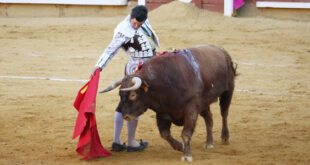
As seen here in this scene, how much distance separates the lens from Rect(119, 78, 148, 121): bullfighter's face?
4125 millimetres

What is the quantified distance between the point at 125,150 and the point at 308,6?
7.51m

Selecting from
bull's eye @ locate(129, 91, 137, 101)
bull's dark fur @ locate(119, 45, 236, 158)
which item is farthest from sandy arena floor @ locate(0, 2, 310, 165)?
bull's eye @ locate(129, 91, 137, 101)

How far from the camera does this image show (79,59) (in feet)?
30.5

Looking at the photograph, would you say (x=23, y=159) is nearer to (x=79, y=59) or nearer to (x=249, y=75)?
(x=249, y=75)

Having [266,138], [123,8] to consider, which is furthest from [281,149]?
[123,8]

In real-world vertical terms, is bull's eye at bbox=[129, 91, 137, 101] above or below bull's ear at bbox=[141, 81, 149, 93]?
below

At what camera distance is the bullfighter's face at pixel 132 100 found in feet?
13.5

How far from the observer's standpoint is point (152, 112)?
20.3 feet

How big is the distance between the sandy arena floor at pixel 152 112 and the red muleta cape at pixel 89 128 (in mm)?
85

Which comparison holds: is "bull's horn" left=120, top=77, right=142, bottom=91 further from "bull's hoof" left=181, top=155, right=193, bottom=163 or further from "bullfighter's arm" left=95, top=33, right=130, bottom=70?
"bull's hoof" left=181, top=155, right=193, bottom=163

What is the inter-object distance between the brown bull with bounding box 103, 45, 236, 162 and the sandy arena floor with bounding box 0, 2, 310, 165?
31 centimetres

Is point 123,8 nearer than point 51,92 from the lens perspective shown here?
No

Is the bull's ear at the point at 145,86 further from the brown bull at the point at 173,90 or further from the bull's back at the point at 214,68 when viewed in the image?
the bull's back at the point at 214,68

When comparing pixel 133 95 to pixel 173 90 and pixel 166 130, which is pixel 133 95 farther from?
pixel 166 130
